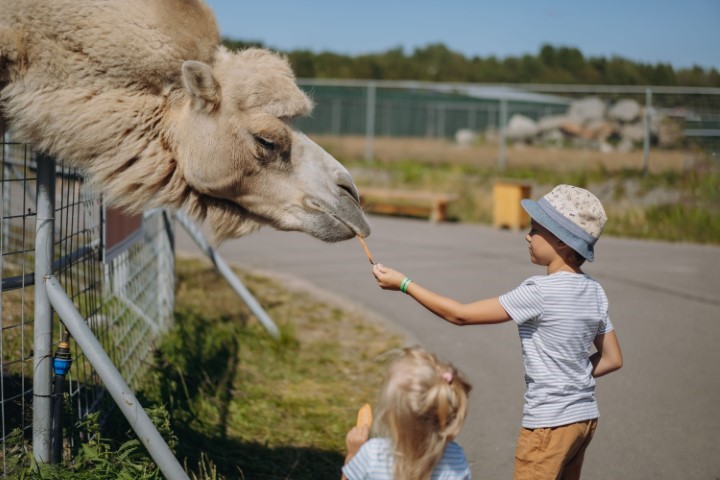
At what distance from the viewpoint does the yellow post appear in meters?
16.0

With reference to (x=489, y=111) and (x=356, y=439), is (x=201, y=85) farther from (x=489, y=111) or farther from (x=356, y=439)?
(x=489, y=111)

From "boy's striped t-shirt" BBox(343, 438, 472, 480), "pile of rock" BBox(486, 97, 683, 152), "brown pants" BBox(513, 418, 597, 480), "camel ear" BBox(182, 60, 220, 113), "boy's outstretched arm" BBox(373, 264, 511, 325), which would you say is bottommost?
"brown pants" BBox(513, 418, 597, 480)

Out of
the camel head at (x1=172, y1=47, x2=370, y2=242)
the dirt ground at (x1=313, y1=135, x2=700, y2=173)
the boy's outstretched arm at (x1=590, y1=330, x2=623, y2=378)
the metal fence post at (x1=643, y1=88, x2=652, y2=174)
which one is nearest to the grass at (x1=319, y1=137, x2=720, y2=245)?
the dirt ground at (x1=313, y1=135, x2=700, y2=173)

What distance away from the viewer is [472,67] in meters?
54.2

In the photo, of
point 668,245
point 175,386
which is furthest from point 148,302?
point 668,245

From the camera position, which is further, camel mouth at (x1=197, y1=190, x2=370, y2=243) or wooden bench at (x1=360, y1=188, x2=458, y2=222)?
wooden bench at (x1=360, y1=188, x2=458, y2=222)

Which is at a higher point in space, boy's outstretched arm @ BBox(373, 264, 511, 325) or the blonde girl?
boy's outstretched arm @ BBox(373, 264, 511, 325)

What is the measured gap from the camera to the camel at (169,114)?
3975mm

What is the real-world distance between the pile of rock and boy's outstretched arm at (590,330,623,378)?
15.6m

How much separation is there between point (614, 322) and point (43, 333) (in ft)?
21.8

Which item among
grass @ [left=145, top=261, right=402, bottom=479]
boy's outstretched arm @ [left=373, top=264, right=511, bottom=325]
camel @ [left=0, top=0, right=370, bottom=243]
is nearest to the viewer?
boy's outstretched arm @ [left=373, top=264, right=511, bottom=325]

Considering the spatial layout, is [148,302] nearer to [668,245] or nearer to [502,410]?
[502,410]

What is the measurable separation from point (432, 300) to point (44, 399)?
2.04m

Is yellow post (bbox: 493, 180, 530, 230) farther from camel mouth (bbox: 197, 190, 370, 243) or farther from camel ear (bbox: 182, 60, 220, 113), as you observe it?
camel ear (bbox: 182, 60, 220, 113)
